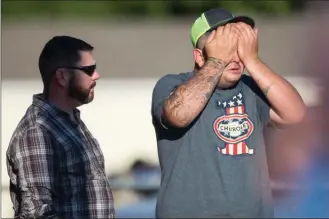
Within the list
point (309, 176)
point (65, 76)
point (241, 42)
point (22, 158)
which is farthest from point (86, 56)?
point (309, 176)

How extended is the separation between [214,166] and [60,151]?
0.56 meters

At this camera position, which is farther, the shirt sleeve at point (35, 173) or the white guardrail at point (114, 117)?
the white guardrail at point (114, 117)

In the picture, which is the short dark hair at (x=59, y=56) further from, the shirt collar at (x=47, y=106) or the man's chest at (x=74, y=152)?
the man's chest at (x=74, y=152)

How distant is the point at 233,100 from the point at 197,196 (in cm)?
35

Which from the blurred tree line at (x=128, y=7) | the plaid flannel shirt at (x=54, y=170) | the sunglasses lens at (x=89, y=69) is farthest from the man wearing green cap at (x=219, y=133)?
the blurred tree line at (x=128, y=7)

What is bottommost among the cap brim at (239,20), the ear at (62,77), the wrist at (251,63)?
the wrist at (251,63)

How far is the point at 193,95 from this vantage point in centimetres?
263

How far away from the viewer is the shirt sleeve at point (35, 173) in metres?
2.80

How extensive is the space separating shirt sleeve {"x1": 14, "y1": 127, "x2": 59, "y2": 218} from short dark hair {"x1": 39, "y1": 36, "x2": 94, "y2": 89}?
263 millimetres

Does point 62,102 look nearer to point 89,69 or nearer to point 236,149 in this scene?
point 89,69

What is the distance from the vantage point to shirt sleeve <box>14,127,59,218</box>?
2.80 metres

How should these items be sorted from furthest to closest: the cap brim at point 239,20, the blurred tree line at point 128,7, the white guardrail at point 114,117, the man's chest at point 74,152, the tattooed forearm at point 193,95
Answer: the white guardrail at point 114,117 → the blurred tree line at point 128,7 → the man's chest at point 74,152 → the cap brim at point 239,20 → the tattooed forearm at point 193,95

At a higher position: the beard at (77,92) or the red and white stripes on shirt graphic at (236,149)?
the beard at (77,92)

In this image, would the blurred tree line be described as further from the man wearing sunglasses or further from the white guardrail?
the man wearing sunglasses
